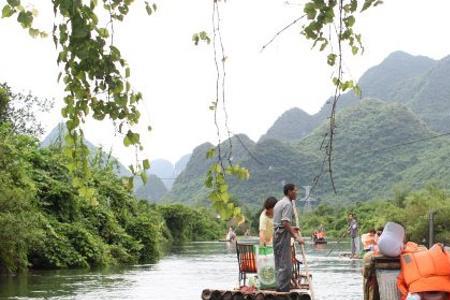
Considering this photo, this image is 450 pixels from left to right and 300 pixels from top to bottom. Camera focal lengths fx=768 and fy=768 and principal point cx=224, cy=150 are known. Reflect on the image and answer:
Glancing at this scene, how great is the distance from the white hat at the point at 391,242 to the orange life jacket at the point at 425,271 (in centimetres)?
10

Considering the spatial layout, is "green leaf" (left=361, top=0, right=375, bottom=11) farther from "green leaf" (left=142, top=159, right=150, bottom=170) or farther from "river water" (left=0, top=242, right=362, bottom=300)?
"river water" (left=0, top=242, right=362, bottom=300)

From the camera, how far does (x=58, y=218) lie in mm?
23703

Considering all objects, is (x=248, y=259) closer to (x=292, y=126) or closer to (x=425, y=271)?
(x=425, y=271)

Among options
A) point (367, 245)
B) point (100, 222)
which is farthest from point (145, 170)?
point (100, 222)

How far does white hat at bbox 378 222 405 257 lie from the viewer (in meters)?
6.23

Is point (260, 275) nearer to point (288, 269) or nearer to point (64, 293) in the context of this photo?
point (288, 269)

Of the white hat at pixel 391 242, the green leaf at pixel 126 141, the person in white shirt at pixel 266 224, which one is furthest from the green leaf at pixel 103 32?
the person in white shirt at pixel 266 224

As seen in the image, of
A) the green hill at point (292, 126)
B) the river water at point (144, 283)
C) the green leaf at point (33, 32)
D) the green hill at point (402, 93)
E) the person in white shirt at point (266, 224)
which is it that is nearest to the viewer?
the green leaf at point (33, 32)

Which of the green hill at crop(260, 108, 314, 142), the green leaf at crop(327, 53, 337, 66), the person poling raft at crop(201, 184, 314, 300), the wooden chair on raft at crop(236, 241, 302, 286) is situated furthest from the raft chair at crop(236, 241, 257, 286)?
the green hill at crop(260, 108, 314, 142)

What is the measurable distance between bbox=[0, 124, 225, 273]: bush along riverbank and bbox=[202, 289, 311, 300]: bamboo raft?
6.19 meters

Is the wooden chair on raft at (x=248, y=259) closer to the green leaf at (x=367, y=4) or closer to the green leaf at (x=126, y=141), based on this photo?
the green leaf at (x=126, y=141)

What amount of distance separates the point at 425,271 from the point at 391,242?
45 cm

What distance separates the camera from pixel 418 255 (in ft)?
19.8

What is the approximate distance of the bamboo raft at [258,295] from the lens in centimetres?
951
